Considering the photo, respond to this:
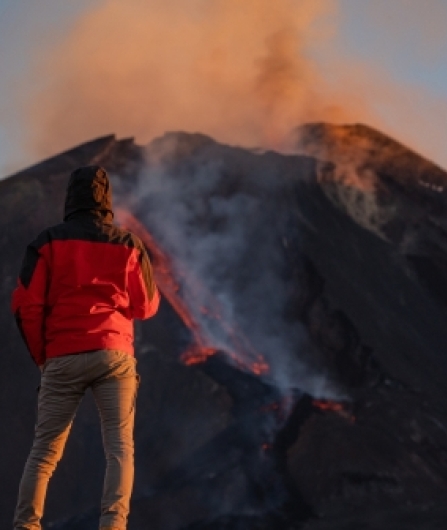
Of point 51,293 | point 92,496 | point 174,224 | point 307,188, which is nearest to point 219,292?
point 174,224

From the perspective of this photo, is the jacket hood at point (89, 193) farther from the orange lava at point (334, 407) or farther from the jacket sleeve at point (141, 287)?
the orange lava at point (334, 407)

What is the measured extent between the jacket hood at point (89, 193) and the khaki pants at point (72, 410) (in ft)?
2.95

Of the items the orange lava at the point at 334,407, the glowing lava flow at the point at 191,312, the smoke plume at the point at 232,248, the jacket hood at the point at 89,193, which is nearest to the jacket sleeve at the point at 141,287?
the jacket hood at the point at 89,193

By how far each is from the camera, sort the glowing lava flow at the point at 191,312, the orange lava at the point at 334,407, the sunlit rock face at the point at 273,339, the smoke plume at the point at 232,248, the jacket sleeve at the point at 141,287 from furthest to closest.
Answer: the smoke plume at the point at 232,248 → the glowing lava flow at the point at 191,312 → the orange lava at the point at 334,407 → the sunlit rock face at the point at 273,339 → the jacket sleeve at the point at 141,287

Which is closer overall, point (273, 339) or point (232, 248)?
point (273, 339)

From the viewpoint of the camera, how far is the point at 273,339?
20.5 metres

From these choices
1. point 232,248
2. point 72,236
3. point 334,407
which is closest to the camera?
point 72,236

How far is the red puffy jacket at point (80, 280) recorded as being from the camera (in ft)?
23.6

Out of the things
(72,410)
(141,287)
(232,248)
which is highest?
(232,248)

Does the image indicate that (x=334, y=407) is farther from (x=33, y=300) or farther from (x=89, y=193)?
(x=33, y=300)

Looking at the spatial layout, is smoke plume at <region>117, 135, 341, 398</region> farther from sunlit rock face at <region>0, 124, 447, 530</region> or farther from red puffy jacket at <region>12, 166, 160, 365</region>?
red puffy jacket at <region>12, 166, 160, 365</region>

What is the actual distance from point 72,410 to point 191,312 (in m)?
Answer: 13.5

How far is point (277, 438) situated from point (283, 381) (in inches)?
66.7

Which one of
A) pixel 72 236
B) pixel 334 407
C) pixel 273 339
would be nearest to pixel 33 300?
pixel 72 236
